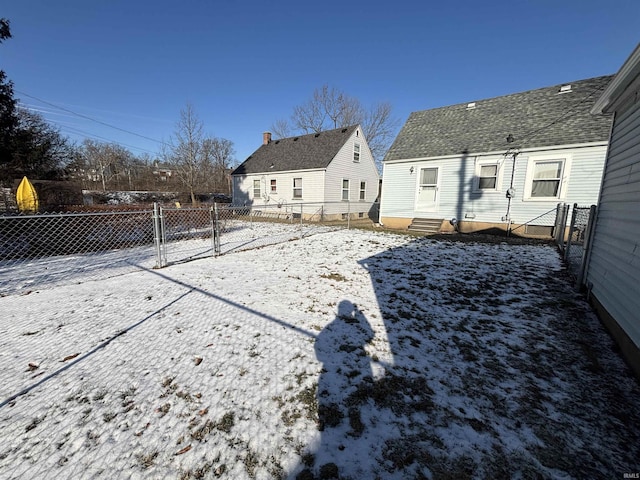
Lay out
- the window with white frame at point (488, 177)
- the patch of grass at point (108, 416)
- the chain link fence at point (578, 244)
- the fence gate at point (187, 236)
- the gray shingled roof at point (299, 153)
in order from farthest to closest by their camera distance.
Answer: the gray shingled roof at point (299, 153), the window with white frame at point (488, 177), the fence gate at point (187, 236), the chain link fence at point (578, 244), the patch of grass at point (108, 416)

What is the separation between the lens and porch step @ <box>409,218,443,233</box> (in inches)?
468

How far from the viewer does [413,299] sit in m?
4.30

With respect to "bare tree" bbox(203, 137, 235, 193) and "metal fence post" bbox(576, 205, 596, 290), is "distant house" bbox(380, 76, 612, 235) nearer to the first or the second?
"metal fence post" bbox(576, 205, 596, 290)

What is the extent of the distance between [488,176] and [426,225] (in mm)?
3066

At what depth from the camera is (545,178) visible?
32.2 feet

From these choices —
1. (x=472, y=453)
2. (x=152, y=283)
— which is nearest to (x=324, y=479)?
(x=472, y=453)

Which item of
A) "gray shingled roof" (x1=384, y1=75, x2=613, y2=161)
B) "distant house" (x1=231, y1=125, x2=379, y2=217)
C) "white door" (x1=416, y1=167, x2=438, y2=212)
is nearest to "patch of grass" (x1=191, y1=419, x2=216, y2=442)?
"white door" (x1=416, y1=167, x2=438, y2=212)

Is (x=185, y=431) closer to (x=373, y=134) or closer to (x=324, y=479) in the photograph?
(x=324, y=479)

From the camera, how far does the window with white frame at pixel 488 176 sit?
10.6 metres

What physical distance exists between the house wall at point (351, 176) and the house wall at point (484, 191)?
419 centimetres

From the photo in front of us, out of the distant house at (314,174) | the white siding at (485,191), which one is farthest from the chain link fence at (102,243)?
the distant house at (314,174)

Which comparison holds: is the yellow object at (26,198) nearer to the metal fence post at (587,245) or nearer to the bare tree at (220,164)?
the metal fence post at (587,245)

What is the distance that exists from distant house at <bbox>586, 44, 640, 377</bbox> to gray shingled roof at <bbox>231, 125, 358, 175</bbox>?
12955mm

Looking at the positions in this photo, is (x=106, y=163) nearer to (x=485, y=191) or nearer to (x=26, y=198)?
(x=26, y=198)
